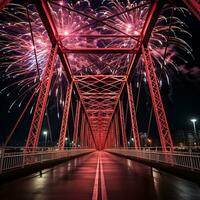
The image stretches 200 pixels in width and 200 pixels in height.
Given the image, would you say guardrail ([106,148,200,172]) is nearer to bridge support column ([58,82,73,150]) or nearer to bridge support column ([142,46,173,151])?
bridge support column ([142,46,173,151])

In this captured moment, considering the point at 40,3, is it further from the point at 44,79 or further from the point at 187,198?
the point at 187,198

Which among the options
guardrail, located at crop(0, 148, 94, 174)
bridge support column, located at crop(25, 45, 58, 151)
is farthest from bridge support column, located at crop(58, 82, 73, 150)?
bridge support column, located at crop(25, 45, 58, 151)

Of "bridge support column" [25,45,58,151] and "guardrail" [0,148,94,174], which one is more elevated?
"bridge support column" [25,45,58,151]

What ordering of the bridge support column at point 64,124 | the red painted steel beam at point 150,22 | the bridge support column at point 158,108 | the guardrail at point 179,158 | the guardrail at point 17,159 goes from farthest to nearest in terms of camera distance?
1. the bridge support column at point 64,124
2. the red painted steel beam at point 150,22
3. the bridge support column at point 158,108
4. the guardrail at point 179,158
5. the guardrail at point 17,159

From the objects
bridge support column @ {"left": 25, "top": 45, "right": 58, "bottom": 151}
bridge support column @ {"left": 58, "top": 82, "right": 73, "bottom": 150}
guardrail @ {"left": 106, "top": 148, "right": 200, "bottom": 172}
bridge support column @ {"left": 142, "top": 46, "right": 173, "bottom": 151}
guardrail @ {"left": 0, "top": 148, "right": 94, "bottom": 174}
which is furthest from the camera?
bridge support column @ {"left": 58, "top": 82, "right": 73, "bottom": 150}

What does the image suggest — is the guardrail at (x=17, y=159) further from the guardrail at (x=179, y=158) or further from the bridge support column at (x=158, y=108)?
the bridge support column at (x=158, y=108)

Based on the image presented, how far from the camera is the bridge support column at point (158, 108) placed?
14.9 metres

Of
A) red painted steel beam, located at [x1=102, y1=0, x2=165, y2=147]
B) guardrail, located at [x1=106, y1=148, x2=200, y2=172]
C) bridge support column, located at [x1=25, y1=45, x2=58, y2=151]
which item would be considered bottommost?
guardrail, located at [x1=106, y1=148, x2=200, y2=172]

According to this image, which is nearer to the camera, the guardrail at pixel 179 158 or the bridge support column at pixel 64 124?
the guardrail at pixel 179 158

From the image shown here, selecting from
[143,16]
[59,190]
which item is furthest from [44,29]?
[59,190]

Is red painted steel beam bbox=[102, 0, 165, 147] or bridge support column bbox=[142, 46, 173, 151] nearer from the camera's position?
bridge support column bbox=[142, 46, 173, 151]

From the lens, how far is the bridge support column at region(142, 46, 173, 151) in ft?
48.9

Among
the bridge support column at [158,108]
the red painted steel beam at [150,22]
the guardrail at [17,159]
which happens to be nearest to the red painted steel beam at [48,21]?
the red painted steel beam at [150,22]

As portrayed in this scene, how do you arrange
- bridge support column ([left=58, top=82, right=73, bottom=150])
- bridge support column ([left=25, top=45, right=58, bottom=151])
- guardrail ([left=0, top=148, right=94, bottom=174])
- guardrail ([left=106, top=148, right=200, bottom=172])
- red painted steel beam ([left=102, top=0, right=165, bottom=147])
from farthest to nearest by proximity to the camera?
bridge support column ([left=58, top=82, right=73, bottom=150]) < red painted steel beam ([left=102, top=0, right=165, bottom=147]) < bridge support column ([left=25, top=45, right=58, bottom=151]) < guardrail ([left=106, top=148, right=200, bottom=172]) < guardrail ([left=0, top=148, right=94, bottom=174])
